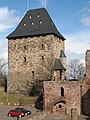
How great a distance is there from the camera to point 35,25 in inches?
2180

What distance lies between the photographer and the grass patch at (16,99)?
48.0m

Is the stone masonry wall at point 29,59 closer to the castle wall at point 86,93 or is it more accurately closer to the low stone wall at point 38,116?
the castle wall at point 86,93

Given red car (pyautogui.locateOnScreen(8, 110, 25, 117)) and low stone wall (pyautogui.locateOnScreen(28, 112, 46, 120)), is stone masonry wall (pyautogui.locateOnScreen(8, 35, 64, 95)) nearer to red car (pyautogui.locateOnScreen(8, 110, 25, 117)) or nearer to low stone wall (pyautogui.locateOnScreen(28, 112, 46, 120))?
red car (pyautogui.locateOnScreen(8, 110, 25, 117))

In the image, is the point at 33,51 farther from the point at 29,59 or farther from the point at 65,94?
the point at 65,94

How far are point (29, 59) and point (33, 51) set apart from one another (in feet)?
5.44

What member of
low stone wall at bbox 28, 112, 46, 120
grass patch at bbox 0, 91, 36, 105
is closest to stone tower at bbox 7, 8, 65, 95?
grass patch at bbox 0, 91, 36, 105

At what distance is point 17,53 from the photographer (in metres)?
55.3

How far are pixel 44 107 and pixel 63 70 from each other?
10687 mm

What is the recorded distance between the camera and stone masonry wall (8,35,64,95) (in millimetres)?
52531

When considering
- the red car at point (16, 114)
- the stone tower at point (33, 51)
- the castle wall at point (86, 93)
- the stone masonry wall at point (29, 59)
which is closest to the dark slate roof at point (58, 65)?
the stone tower at point (33, 51)

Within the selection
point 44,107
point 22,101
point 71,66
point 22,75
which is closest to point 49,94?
point 44,107

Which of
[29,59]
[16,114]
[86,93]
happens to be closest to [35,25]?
[29,59]

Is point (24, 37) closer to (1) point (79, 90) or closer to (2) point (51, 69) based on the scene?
(2) point (51, 69)

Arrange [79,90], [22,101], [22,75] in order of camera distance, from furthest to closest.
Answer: [22,75], [22,101], [79,90]
